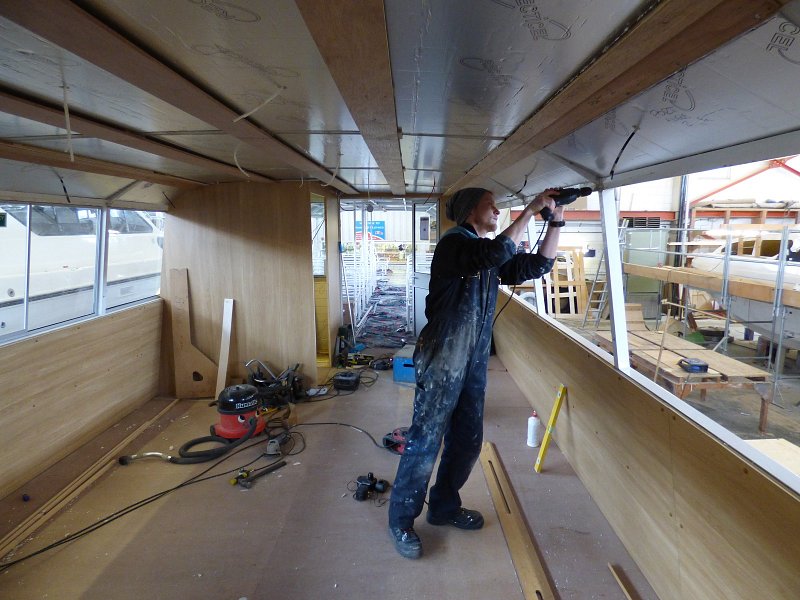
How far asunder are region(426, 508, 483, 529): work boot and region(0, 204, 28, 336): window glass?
3.01 meters

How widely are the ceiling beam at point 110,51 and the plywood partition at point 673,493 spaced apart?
2040mm

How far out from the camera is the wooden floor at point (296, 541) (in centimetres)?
185

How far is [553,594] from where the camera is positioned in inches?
69.3

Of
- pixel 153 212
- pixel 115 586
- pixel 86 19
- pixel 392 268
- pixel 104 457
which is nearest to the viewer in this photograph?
pixel 86 19

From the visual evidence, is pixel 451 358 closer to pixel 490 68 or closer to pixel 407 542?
pixel 407 542

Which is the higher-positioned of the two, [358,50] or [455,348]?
[358,50]

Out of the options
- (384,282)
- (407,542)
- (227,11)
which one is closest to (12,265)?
(227,11)

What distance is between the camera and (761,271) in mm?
3309

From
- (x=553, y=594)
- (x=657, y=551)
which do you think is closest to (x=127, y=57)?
(x=553, y=594)

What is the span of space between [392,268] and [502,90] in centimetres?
1187

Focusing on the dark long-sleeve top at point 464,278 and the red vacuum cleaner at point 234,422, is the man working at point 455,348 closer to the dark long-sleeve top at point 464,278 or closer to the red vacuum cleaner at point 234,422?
the dark long-sleeve top at point 464,278

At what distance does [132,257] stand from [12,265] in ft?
3.94

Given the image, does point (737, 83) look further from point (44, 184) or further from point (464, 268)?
point (44, 184)

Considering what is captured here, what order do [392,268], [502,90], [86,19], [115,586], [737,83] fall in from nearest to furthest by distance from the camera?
[86,19] → [737,83] → [502,90] → [115,586] → [392,268]
